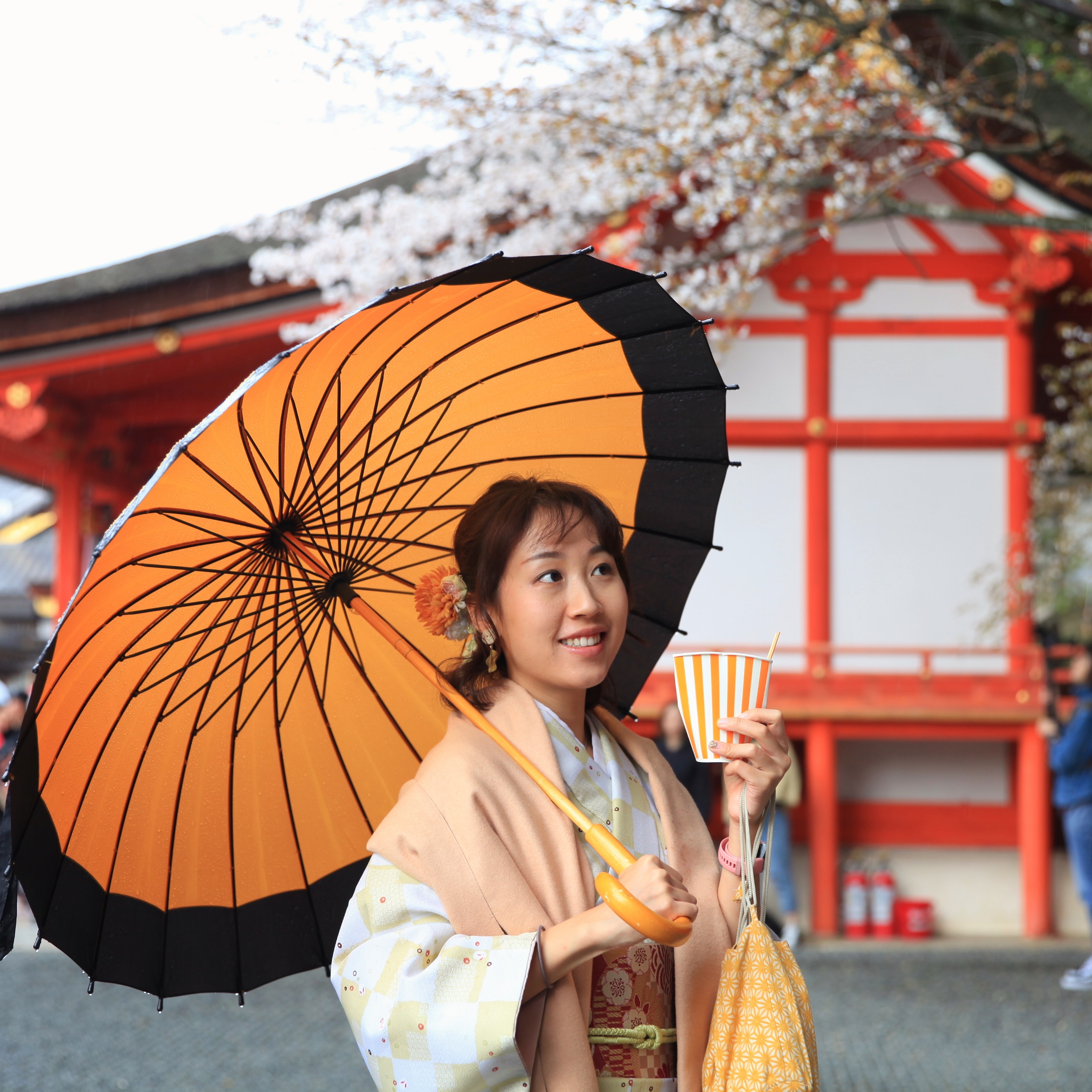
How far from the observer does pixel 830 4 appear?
502 centimetres

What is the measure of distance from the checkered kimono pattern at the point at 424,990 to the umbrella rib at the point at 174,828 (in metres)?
0.47

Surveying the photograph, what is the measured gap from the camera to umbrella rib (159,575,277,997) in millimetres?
1903

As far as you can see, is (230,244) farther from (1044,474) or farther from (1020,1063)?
(1020,1063)

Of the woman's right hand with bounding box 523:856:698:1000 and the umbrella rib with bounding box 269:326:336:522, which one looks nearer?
the woman's right hand with bounding box 523:856:698:1000

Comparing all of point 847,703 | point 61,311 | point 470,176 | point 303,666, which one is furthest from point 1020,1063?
A: point 61,311

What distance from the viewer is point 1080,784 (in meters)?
6.40

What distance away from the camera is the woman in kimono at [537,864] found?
1.45 metres

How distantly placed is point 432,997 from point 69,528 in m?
8.06

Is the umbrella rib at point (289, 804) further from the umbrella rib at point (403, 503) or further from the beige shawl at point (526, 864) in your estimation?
the beige shawl at point (526, 864)

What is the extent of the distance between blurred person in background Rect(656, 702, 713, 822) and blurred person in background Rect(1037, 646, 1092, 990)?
1.96m

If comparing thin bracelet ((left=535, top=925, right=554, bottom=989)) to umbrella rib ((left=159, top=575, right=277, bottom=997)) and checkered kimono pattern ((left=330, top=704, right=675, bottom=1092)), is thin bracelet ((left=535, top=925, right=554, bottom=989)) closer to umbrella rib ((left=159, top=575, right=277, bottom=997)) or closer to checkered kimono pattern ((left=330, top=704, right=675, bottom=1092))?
checkered kimono pattern ((left=330, top=704, right=675, bottom=1092))

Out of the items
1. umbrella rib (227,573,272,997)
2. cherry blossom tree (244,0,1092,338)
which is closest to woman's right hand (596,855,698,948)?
umbrella rib (227,573,272,997)

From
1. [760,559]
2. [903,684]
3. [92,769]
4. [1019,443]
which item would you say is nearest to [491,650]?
[92,769]

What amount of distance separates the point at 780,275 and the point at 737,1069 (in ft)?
22.6
